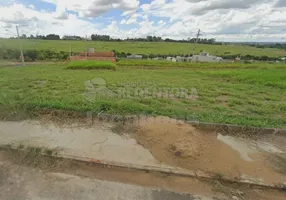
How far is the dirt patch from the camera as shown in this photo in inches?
107

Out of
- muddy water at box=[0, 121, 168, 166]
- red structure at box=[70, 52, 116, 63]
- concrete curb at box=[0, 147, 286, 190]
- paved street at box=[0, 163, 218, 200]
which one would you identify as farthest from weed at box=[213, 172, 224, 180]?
red structure at box=[70, 52, 116, 63]

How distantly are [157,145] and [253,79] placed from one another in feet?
29.6

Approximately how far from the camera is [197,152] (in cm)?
307

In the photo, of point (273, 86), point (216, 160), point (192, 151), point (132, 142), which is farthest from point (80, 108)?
point (273, 86)

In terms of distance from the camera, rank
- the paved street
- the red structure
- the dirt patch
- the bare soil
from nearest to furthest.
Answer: the paved street → the bare soil → the dirt patch → the red structure

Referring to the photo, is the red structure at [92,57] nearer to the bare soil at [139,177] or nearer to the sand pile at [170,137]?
the sand pile at [170,137]

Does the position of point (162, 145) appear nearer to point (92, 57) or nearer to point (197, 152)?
point (197, 152)

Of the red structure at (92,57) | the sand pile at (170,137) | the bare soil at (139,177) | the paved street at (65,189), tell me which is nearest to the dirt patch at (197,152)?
the sand pile at (170,137)

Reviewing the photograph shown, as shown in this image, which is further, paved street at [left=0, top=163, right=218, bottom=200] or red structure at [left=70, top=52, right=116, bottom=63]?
red structure at [left=70, top=52, right=116, bottom=63]

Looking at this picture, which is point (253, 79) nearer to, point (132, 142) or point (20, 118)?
point (132, 142)

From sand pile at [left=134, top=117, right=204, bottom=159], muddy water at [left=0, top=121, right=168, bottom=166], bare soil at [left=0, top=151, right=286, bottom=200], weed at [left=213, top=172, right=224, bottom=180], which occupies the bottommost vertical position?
bare soil at [left=0, top=151, right=286, bottom=200]

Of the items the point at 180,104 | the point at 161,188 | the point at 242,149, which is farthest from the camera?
the point at 180,104

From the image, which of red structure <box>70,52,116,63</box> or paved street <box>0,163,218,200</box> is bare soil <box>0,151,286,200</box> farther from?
red structure <box>70,52,116,63</box>

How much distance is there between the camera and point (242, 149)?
10.7 ft
